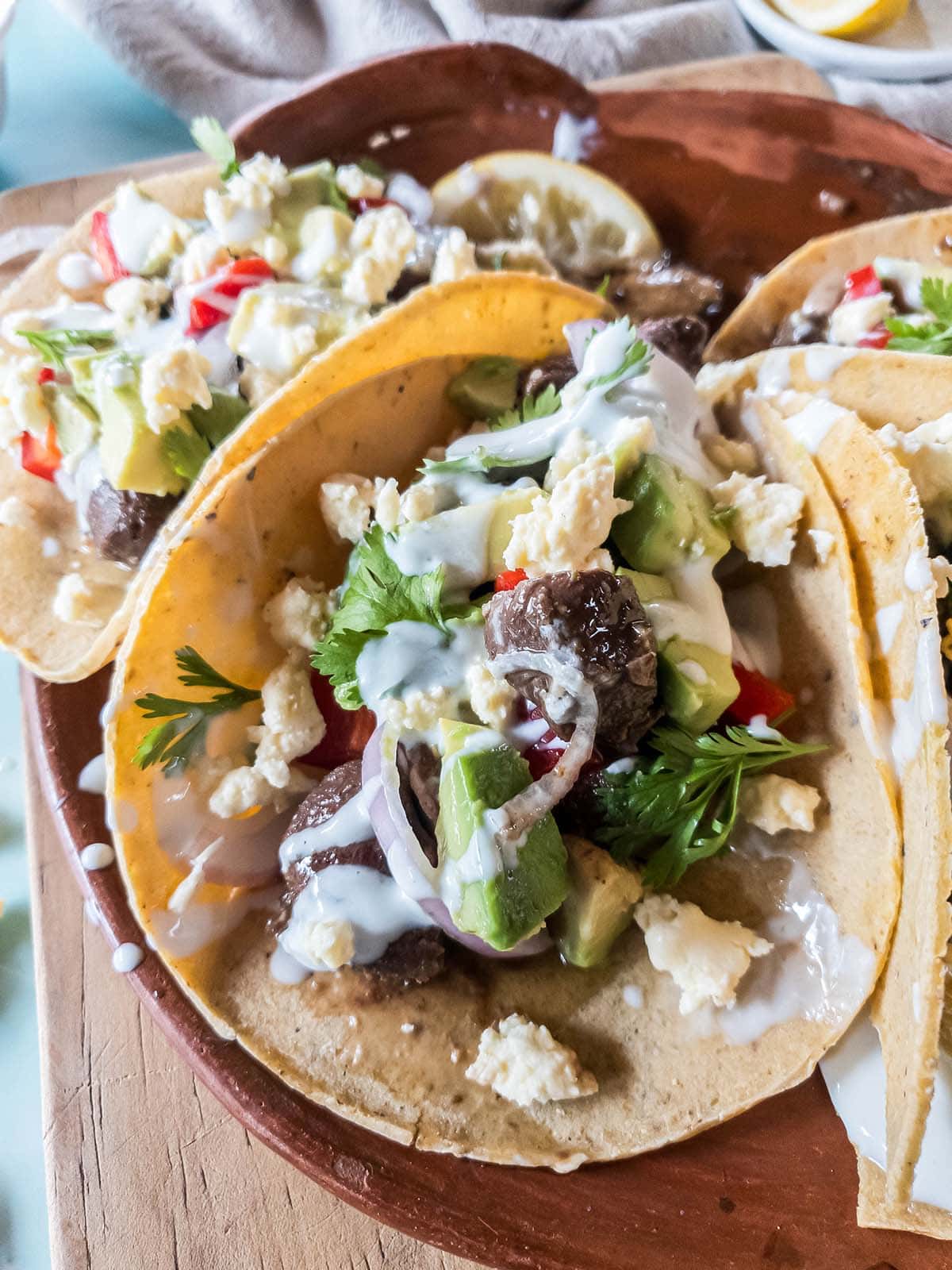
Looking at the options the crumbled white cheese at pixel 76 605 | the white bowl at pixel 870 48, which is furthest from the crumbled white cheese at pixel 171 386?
the white bowl at pixel 870 48

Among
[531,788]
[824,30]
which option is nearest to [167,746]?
[531,788]

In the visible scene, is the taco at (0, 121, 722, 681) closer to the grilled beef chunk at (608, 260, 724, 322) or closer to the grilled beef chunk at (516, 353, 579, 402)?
the grilled beef chunk at (608, 260, 724, 322)

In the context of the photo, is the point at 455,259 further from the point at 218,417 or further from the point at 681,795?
the point at 681,795

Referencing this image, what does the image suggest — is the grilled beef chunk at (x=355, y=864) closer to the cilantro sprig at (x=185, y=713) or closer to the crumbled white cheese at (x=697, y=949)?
the cilantro sprig at (x=185, y=713)

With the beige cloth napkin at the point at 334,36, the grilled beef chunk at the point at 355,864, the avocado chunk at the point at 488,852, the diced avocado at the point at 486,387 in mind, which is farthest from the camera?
the beige cloth napkin at the point at 334,36

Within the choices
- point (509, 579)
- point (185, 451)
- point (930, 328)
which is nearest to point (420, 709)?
point (509, 579)

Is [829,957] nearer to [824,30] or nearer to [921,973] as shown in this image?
[921,973]

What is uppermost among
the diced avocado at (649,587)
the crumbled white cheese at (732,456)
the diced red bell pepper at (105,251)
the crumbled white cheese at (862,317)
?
the diced red bell pepper at (105,251)
